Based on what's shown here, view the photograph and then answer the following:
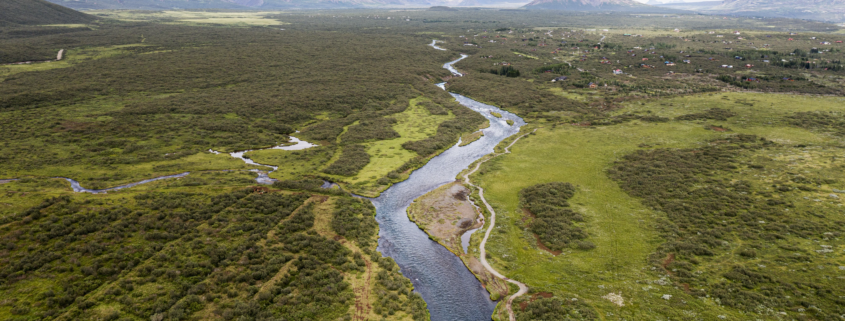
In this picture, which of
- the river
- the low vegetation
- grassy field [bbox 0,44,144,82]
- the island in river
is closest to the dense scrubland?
the low vegetation

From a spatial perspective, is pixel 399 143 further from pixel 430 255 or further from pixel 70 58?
pixel 70 58

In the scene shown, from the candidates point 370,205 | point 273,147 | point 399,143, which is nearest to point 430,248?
point 370,205

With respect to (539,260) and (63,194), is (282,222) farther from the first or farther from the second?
(539,260)

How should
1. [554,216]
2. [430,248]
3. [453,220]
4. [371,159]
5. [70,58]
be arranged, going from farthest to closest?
[70,58] < [371,159] < [453,220] < [554,216] < [430,248]

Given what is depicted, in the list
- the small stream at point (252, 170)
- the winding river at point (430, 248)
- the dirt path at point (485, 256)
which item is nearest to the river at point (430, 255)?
the winding river at point (430, 248)

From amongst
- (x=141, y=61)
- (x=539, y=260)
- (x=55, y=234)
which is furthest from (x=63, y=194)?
(x=141, y=61)
